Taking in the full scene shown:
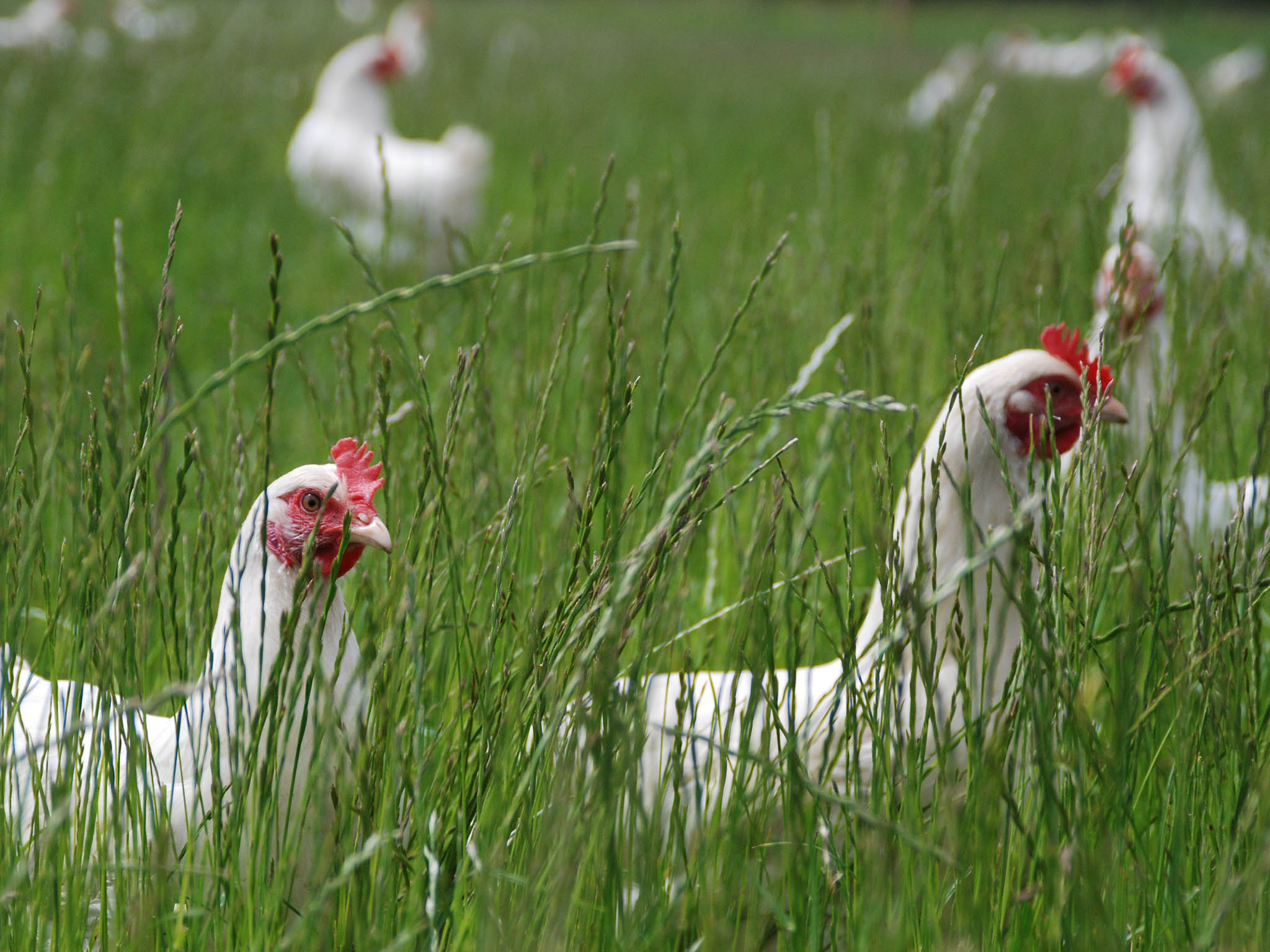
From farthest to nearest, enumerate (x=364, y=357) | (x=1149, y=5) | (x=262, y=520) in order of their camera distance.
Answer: (x=1149, y=5) → (x=364, y=357) → (x=262, y=520)

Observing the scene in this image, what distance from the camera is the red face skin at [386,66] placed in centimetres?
617

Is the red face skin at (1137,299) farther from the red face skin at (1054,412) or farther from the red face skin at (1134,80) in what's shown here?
the red face skin at (1134,80)

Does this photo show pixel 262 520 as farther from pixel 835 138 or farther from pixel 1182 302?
pixel 835 138

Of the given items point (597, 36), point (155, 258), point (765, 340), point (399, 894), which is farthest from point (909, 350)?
point (597, 36)

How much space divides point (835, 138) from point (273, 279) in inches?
91.2

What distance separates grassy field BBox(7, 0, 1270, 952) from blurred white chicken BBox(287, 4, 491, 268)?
0.61 m

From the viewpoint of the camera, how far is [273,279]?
3.24 ft

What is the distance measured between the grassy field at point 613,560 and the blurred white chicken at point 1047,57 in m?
9.17

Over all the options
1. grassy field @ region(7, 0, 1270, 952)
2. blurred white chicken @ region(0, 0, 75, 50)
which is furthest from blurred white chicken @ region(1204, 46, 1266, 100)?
blurred white chicken @ region(0, 0, 75, 50)

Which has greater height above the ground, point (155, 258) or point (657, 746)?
point (155, 258)

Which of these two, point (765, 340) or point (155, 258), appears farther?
point (155, 258)

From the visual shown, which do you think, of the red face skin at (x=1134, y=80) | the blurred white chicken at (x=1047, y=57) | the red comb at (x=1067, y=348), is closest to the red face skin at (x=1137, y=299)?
the red comb at (x=1067, y=348)

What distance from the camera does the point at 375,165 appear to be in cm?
561

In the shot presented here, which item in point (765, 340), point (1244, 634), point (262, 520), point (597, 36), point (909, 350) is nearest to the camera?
point (262, 520)
